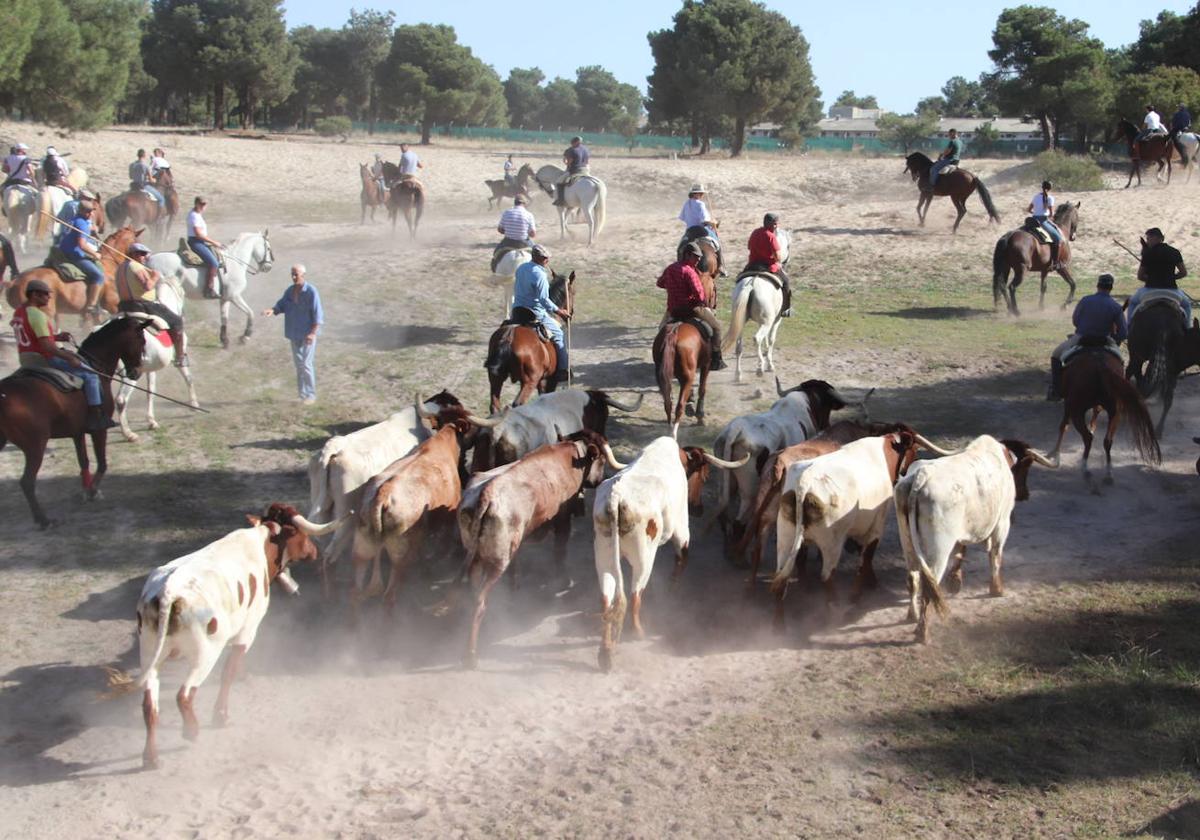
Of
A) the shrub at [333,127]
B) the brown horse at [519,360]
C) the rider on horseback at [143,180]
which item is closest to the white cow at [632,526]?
the brown horse at [519,360]

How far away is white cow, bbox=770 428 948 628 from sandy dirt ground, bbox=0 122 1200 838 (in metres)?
0.48

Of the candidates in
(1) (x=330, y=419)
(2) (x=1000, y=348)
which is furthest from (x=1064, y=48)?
(1) (x=330, y=419)

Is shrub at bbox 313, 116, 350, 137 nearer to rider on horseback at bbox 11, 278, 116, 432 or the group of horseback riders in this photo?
rider on horseback at bbox 11, 278, 116, 432

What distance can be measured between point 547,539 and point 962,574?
3797 mm

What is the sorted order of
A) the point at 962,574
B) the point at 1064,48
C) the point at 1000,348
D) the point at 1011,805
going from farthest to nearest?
1. the point at 1064,48
2. the point at 1000,348
3. the point at 962,574
4. the point at 1011,805

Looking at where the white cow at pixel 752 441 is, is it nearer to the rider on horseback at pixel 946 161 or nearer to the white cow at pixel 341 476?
the white cow at pixel 341 476

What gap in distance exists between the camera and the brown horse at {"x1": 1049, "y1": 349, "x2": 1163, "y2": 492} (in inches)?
463

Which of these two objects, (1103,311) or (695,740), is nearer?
(695,740)

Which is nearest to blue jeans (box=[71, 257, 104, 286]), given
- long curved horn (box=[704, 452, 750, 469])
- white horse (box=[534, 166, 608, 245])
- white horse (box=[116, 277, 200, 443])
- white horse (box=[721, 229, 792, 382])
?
white horse (box=[116, 277, 200, 443])

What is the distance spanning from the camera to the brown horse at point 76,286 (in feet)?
51.8

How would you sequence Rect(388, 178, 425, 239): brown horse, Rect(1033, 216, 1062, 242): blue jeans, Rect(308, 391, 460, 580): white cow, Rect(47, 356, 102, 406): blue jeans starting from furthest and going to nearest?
Rect(388, 178, 425, 239): brown horse, Rect(1033, 216, 1062, 242): blue jeans, Rect(47, 356, 102, 406): blue jeans, Rect(308, 391, 460, 580): white cow

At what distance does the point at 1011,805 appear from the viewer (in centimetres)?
657

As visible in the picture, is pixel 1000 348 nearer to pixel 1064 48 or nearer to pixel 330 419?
pixel 330 419

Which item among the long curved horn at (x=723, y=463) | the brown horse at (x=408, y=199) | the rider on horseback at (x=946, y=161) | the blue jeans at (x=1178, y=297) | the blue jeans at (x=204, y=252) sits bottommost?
the long curved horn at (x=723, y=463)
